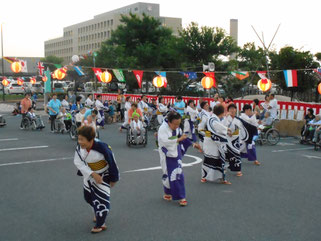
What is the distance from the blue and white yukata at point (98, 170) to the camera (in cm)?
494

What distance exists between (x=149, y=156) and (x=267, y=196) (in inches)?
185

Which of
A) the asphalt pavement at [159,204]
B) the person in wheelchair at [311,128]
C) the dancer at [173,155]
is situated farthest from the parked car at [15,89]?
the dancer at [173,155]

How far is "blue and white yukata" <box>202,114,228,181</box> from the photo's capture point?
761 cm

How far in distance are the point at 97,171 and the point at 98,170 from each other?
0.02 meters

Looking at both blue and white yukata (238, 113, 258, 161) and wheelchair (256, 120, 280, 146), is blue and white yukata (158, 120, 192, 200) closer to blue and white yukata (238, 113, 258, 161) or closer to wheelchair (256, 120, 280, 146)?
blue and white yukata (238, 113, 258, 161)

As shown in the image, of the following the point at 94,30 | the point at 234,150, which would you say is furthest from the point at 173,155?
the point at 94,30

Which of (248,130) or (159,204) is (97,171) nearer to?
(159,204)

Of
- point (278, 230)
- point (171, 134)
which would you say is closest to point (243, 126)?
point (171, 134)

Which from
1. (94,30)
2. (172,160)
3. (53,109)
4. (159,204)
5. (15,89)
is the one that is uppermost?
(94,30)

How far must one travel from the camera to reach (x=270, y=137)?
1355 centimetres

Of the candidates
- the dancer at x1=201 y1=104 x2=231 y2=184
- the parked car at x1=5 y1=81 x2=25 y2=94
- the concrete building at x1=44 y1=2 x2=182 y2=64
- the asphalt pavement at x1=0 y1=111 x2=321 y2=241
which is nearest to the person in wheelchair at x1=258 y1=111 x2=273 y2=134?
the asphalt pavement at x1=0 y1=111 x2=321 y2=241

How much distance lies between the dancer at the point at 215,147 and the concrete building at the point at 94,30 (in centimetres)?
8786

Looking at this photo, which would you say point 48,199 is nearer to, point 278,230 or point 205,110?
point 278,230

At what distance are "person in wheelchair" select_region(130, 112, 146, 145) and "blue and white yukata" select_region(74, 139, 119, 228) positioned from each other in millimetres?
7573
